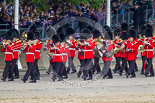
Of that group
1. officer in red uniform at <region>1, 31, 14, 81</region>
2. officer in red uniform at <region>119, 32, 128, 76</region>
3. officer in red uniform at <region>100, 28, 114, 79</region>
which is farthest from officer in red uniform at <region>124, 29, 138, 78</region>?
officer in red uniform at <region>1, 31, 14, 81</region>

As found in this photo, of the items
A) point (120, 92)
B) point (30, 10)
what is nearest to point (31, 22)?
point (30, 10)

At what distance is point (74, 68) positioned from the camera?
66.3 feet

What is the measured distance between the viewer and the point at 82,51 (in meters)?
18.4

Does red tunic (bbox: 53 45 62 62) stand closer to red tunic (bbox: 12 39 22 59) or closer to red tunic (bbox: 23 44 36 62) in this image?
red tunic (bbox: 23 44 36 62)

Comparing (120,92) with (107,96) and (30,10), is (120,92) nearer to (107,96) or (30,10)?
(107,96)

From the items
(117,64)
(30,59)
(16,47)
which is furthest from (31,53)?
(117,64)

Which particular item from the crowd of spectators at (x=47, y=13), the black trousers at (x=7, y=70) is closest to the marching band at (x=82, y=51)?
the black trousers at (x=7, y=70)

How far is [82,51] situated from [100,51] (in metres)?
0.77

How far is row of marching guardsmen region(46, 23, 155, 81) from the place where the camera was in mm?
18234

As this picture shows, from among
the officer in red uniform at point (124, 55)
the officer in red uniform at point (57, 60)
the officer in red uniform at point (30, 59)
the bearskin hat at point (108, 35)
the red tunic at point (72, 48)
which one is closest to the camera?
the officer in red uniform at point (30, 59)

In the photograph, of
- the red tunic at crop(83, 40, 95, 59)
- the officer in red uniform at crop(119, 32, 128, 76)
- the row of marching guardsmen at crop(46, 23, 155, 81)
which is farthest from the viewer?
the officer in red uniform at crop(119, 32, 128, 76)

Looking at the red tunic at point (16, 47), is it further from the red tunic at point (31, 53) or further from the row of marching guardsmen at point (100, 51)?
the row of marching guardsmen at point (100, 51)

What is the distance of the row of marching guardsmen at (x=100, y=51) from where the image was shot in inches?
718

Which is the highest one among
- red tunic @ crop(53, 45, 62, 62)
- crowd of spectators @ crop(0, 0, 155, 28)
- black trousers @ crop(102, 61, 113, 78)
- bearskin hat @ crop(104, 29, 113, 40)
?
crowd of spectators @ crop(0, 0, 155, 28)
